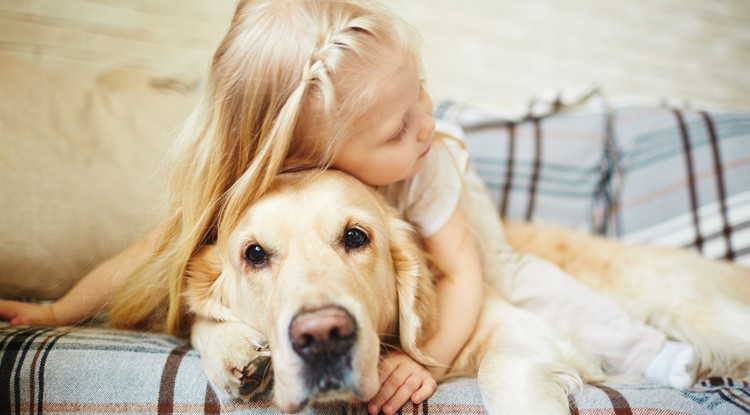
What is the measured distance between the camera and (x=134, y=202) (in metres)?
1.85

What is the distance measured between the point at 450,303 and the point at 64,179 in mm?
1459

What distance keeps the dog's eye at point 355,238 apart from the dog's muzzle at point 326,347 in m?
0.29

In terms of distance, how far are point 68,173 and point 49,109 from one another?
0.29 metres

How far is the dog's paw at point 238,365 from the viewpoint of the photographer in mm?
1087

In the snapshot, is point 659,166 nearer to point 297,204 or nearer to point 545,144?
point 545,144

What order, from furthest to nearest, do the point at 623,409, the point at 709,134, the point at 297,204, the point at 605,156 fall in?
the point at 605,156, the point at 709,134, the point at 297,204, the point at 623,409

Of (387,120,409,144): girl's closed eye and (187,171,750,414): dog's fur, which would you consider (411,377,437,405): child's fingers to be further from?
(387,120,409,144): girl's closed eye

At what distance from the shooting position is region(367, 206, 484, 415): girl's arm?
4.08ft

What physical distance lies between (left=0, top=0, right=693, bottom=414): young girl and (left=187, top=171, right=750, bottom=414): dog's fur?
0.07m

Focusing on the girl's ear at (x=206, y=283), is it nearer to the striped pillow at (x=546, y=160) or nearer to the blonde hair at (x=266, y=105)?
the blonde hair at (x=266, y=105)

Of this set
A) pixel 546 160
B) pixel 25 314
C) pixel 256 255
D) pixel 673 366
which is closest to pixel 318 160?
pixel 256 255

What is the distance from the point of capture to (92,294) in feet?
4.90

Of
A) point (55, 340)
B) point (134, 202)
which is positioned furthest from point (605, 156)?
point (55, 340)

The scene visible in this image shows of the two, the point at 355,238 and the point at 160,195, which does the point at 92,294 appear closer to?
the point at 160,195
